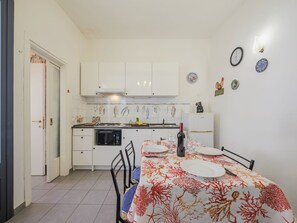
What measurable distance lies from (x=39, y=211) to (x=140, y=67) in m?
2.77

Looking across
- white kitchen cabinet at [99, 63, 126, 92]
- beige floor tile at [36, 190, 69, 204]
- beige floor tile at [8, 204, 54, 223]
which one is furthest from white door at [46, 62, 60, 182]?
white kitchen cabinet at [99, 63, 126, 92]

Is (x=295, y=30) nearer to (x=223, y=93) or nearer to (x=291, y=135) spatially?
(x=291, y=135)

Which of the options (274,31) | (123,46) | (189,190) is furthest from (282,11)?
(123,46)

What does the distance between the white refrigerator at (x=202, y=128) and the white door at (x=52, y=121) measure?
241 centimetres

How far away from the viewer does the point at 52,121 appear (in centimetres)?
262

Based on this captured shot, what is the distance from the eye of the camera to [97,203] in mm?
1932

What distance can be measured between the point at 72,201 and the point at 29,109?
1.27 m

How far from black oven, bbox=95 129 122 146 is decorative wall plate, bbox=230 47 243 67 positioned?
7.72 ft

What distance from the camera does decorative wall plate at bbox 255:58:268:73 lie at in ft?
6.26

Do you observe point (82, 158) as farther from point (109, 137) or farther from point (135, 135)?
point (135, 135)

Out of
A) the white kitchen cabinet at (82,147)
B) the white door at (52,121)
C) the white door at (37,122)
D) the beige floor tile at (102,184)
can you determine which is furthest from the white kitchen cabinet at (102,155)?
the white door at (37,122)

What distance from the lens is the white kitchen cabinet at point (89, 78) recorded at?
3.26 metres

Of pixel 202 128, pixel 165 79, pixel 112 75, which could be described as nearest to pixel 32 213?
pixel 112 75

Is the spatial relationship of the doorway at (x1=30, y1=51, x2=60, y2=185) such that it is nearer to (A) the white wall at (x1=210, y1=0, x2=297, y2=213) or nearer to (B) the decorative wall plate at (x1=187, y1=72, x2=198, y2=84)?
(B) the decorative wall plate at (x1=187, y1=72, x2=198, y2=84)
